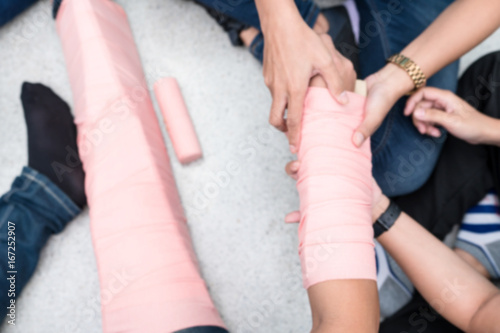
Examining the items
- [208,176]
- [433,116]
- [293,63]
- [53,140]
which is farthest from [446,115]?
[53,140]

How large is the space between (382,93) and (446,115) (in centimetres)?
15

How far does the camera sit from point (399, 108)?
2.82ft

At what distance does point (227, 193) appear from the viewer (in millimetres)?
996

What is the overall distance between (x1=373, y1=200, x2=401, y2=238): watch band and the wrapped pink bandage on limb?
390 mm

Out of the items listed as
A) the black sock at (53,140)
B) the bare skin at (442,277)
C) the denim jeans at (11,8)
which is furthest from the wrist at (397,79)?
the denim jeans at (11,8)

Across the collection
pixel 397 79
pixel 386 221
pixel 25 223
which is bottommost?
pixel 25 223

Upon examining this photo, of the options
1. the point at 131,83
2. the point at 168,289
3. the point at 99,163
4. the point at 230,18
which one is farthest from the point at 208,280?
the point at 230,18

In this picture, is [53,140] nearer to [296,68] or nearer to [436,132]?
[296,68]

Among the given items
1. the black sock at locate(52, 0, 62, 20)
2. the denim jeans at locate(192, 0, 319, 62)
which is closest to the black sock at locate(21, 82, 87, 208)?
the black sock at locate(52, 0, 62, 20)

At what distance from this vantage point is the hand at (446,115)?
734mm

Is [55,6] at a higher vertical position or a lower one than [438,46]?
lower

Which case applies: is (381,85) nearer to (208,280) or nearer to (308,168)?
(308,168)

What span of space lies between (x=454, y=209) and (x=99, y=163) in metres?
0.85

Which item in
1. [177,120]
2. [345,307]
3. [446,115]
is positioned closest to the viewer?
[345,307]
